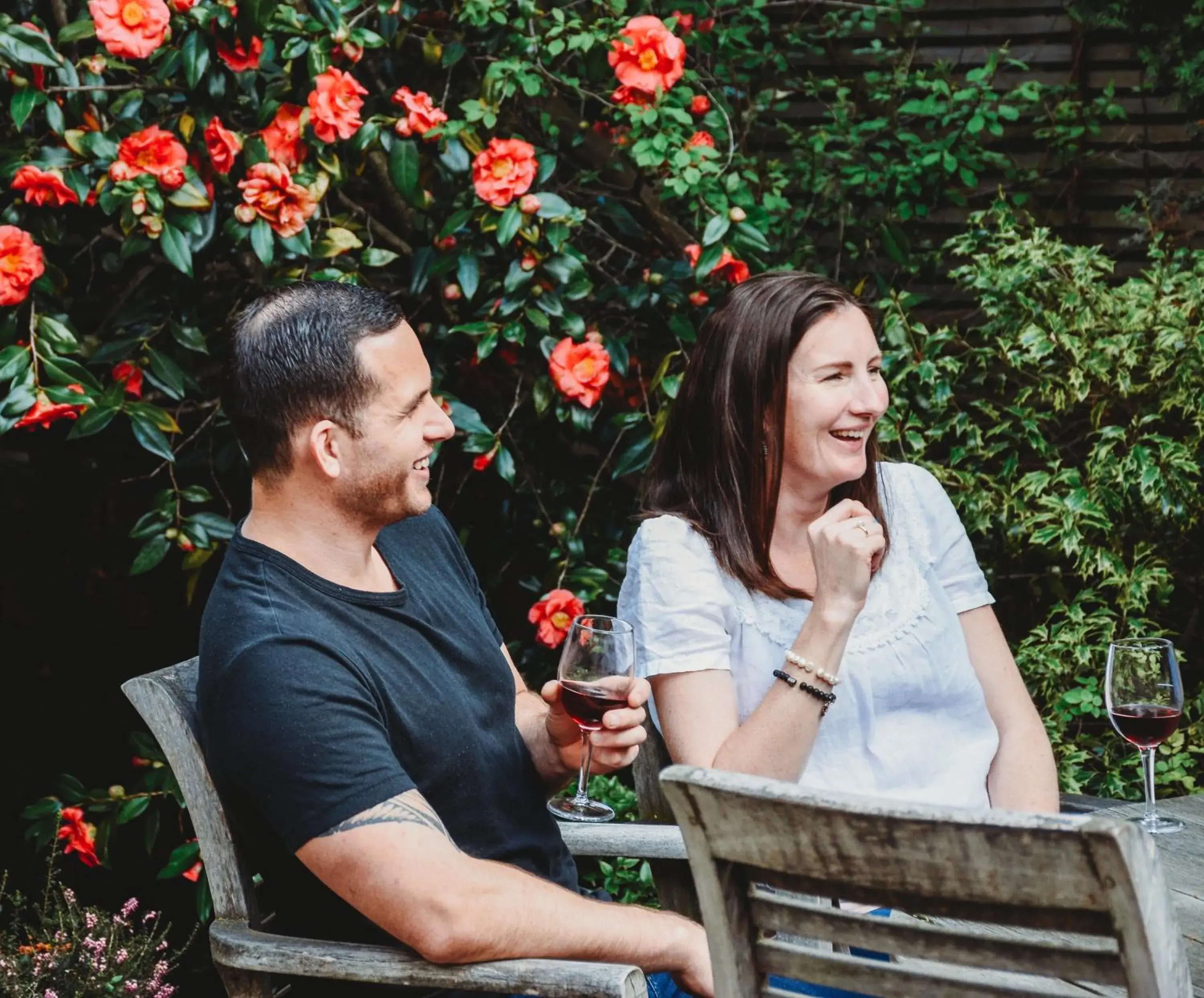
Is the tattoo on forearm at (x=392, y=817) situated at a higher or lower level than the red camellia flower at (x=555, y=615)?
higher

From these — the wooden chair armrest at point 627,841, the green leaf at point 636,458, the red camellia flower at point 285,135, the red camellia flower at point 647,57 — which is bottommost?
the wooden chair armrest at point 627,841

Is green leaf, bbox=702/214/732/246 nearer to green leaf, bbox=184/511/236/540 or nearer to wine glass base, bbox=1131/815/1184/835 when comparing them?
green leaf, bbox=184/511/236/540

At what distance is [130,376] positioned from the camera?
102 inches

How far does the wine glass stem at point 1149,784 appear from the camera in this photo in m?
1.79

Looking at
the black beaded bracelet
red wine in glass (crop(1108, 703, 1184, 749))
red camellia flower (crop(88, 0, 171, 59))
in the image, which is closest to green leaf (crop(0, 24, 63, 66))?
red camellia flower (crop(88, 0, 171, 59))

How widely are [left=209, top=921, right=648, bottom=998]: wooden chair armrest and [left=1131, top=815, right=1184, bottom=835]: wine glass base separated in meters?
0.74

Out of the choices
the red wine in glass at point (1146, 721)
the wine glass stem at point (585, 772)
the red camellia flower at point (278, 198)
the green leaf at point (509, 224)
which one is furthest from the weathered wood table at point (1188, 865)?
the red camellia flower at point (278, 198)

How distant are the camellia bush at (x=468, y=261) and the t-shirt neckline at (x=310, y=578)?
0.78 m

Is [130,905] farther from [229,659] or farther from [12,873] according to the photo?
[229,659]

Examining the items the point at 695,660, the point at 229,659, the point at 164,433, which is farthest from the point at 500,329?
the point at 229,659

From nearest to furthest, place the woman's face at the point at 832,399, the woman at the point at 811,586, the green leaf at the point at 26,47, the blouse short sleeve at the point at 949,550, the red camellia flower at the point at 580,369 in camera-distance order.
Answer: the woman at the point at 811,586
the woman's face at the point at 832,399
the blouse short sleeve at the point at 949,550
the green leaf at the point at 26,47
the red camellia flower at the point at 580,369

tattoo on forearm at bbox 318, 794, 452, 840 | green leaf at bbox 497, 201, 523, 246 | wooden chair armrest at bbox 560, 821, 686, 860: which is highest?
green leaf at bbox 497, 201, 523, 246

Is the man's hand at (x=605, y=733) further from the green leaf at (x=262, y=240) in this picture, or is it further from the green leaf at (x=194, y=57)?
the green leaf at (x=194, y=57)

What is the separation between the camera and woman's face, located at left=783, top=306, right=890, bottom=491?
7.04 feet
